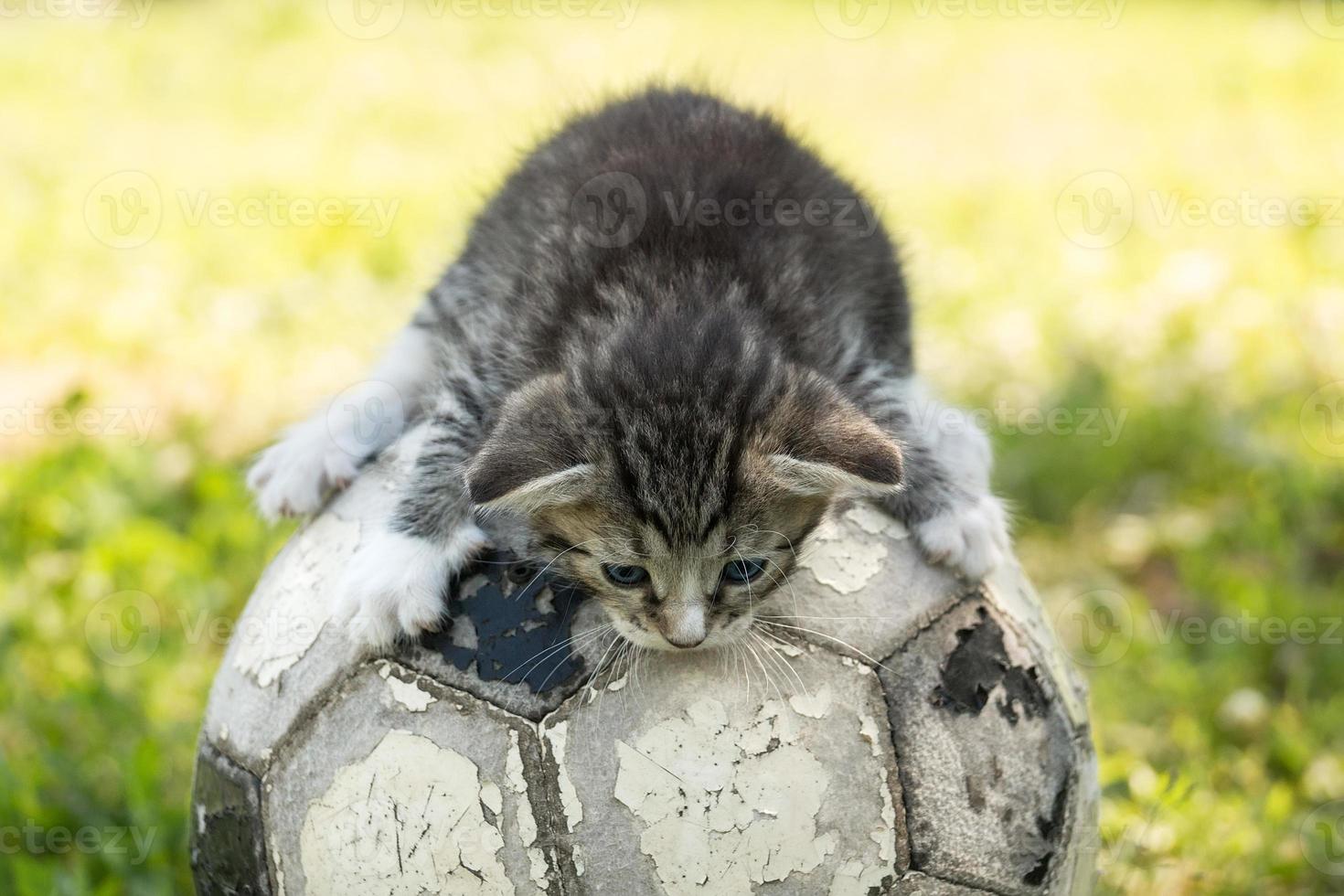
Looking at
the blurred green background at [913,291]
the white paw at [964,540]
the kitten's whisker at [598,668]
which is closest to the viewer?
the kitten's whisker at [598,668]

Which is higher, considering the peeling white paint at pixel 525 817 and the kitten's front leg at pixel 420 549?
the kitten's front leg at pixel 420 549

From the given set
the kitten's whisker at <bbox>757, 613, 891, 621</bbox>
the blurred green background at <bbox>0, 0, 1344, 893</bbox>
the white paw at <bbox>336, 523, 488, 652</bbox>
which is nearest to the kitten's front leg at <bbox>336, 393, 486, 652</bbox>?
the white paw at <bbox>336, 523, 488, 652</bbox>

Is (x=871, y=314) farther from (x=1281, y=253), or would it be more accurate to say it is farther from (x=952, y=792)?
(x=1281, y=253)

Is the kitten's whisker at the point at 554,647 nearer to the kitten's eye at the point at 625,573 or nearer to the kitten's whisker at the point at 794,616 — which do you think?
the kitten's eye at the point at 625,573

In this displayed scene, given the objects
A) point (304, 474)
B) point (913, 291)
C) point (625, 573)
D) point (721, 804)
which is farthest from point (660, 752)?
point (913, 291)

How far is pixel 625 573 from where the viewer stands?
2.67m

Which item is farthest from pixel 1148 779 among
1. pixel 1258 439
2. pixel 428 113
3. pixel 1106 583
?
pixel 428 113

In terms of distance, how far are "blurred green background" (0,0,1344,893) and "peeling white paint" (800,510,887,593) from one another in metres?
1.19

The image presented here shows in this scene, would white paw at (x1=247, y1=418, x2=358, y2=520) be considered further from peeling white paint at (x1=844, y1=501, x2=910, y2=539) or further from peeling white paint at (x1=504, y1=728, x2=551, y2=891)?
peeling white paint at (x1=844, y1=501, x2=910, y2=539)

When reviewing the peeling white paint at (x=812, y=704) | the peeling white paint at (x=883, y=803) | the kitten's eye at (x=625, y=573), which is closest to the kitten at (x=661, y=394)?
the kitten's eye at (x=625, y=573)

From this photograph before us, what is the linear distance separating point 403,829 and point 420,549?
60cm

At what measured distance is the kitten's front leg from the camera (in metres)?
2.69

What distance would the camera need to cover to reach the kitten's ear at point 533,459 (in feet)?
7.96

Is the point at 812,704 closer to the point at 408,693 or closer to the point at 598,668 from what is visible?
the point at 598,668
